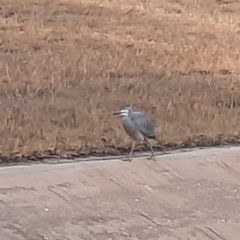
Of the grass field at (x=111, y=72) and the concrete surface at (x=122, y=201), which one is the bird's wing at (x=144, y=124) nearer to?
the concrete surface at (x=122, y=201)

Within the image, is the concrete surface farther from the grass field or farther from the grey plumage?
the grass field

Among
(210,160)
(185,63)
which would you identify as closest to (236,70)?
(185,63)

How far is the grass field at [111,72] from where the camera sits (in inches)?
284

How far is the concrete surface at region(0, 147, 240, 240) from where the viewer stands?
216 inches

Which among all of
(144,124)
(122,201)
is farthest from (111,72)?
(122,201)

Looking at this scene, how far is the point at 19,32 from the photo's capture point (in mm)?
10328

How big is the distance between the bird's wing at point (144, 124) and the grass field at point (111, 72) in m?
0.43

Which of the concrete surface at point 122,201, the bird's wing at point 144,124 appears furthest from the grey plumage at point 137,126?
the concrete surface at point 122,201

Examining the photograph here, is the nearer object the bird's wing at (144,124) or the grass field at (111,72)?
the bird's wing at (144,124)

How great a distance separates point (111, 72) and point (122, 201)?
3.45 metres

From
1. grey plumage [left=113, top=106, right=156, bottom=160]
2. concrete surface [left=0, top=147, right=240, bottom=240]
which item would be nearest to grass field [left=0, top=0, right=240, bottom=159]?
grey plumage [left=113, top=106, right=156, bottom=160]

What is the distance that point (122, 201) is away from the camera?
594cm

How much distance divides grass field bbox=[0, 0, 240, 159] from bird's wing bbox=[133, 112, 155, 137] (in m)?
0.43

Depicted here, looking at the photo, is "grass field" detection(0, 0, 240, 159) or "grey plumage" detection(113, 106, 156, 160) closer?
"grey plumage" detection(113, 106, 156, 160)
